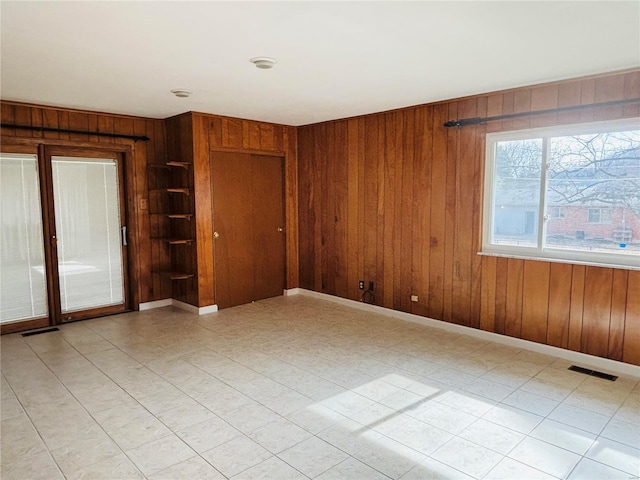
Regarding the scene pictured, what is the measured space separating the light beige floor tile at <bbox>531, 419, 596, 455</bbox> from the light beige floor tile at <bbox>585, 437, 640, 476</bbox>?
40 mm

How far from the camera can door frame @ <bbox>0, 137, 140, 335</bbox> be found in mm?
4629

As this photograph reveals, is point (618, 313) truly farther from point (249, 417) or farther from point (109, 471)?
point (109, 471)

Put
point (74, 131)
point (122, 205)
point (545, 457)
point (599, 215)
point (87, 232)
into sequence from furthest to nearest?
point (122, 205) < point (87, 232) < point (74, 131) < point (599, 215) < point (545, 457)

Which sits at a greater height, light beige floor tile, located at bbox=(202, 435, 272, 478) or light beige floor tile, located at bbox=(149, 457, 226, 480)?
light beige floor tile, located at bbox=(202, 435, 272, 478)

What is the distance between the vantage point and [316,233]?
6086 mm

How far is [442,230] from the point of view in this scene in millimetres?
4625

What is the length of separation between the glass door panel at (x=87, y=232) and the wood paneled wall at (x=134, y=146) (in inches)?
7.0

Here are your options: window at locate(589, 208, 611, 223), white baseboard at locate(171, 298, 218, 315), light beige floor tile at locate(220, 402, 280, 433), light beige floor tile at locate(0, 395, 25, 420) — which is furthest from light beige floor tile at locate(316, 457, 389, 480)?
white baseboard at locate(171, 298, 218, 315)

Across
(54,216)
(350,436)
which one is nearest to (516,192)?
(350,436)

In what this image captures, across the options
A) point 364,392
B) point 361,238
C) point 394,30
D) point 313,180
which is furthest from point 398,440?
point 313,180

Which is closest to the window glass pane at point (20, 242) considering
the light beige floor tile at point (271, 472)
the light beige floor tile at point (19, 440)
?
the light beige floor tile at point (19, 440)

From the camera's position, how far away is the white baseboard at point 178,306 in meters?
5.34

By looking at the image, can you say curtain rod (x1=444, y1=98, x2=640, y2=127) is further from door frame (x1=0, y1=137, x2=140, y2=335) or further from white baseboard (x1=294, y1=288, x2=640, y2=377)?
door frame (x1=0, y1=137, x2=140, y2=335)

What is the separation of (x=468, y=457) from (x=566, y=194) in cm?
253
